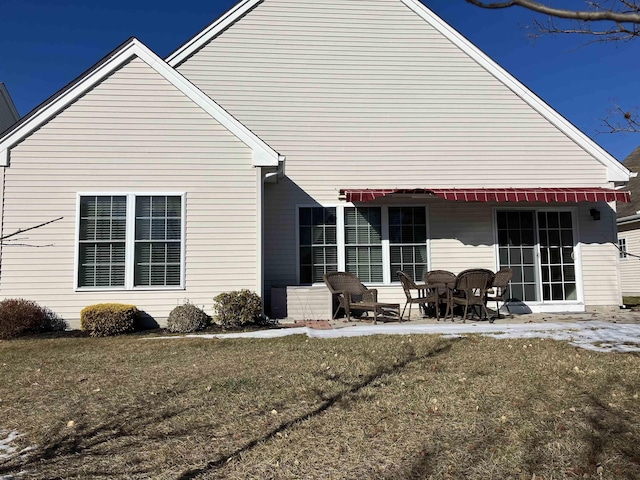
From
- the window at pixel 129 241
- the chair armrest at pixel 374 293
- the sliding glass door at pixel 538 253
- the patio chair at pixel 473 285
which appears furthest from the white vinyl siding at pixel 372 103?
the window at pixel 129 241

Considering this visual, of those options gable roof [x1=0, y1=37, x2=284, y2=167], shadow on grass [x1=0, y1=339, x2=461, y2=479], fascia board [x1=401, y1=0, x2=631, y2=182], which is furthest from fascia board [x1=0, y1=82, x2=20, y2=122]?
shadow on grass [x1=0, y1=339, x2=461, y2=479]

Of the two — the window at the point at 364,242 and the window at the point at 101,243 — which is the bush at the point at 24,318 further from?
the window at the point at 364,242

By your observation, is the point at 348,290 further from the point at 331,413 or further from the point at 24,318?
the point at 331,413

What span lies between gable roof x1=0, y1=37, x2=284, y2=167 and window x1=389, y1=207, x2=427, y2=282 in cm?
326

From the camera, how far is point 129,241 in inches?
360

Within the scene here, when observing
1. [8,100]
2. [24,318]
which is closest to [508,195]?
[24,318]

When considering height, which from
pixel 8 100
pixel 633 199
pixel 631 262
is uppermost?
pixel 8 100

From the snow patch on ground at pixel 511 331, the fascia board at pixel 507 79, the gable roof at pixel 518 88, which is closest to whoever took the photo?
the snow patch on ground at pixel 511 331

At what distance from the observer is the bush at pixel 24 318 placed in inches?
327

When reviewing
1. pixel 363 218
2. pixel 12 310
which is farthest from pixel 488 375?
pixel 12 310

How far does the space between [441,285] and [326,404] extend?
5.79 meters

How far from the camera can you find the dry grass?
10.4 ft

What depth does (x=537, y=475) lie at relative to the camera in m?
2.97

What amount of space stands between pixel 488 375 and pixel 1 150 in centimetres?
900
